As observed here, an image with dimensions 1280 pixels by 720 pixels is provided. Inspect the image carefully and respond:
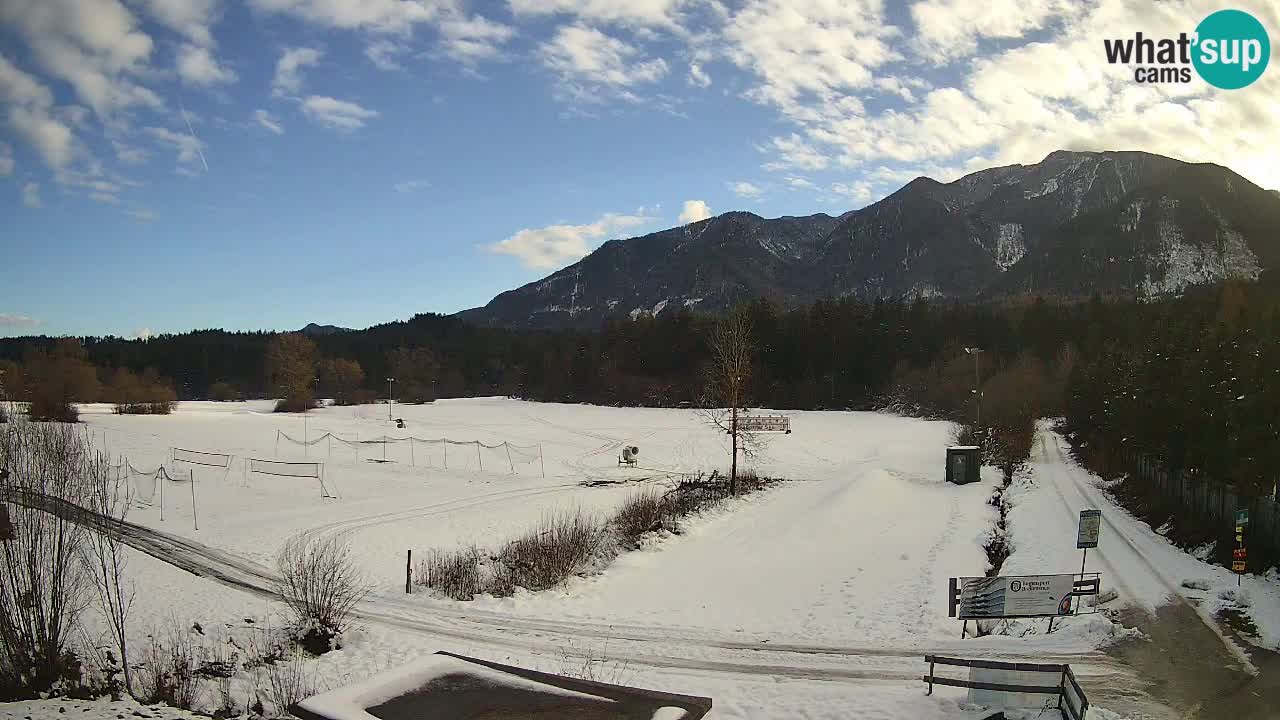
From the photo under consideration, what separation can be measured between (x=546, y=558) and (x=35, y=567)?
1387cm

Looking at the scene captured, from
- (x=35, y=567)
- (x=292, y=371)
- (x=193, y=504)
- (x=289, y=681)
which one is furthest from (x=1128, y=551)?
(x=292, y=371)

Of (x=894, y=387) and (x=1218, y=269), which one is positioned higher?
(x=1218, y=269)

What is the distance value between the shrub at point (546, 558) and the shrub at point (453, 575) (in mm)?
751

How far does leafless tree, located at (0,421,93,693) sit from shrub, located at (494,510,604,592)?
39.1 feet

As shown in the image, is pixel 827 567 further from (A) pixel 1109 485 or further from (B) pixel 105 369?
(B) pixel 105 369

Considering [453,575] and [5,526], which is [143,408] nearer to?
[453,575]

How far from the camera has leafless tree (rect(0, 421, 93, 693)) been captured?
10109 millimetres

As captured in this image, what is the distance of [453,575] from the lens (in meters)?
21.5

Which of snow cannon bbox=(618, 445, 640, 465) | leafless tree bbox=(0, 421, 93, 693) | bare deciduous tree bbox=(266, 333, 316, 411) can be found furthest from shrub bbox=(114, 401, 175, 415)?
leafless tree bbox=(0, 421, 93, 693)

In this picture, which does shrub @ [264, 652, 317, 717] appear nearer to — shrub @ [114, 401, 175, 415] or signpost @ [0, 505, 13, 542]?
signpost @ [0, 505, 13, 542]

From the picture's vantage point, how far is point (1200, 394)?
25156 millimetres

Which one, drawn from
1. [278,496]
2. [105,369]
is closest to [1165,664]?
[278,496]

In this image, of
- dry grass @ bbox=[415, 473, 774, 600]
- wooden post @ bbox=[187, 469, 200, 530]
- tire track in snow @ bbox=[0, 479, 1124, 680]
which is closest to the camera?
tire track in snow @ bbox=[0, 479, 1124, 680]

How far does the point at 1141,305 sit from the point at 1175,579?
98.6 metres
